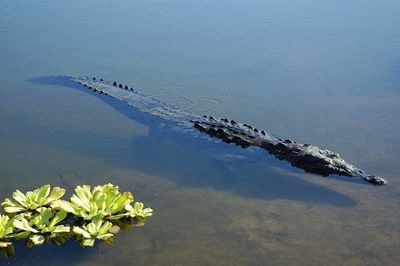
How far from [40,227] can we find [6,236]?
12.0 inches

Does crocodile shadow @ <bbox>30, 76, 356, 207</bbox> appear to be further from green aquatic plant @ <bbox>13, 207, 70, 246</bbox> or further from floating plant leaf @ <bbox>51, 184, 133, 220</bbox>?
green aquatic plant @ <bbox>13, 207, 70, 246</bbox>

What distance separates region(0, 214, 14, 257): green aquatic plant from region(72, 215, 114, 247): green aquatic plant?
1.84 feet

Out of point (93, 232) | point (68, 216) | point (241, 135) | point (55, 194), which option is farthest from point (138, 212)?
point (241, 135)

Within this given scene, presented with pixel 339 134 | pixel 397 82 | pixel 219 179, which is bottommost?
pixel 219 179

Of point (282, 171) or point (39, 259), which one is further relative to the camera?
point (282, 171)

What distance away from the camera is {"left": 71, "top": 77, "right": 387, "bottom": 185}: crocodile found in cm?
Result: 636

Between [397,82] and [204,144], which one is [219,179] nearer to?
[204,144]

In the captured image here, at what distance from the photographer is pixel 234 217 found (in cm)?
550

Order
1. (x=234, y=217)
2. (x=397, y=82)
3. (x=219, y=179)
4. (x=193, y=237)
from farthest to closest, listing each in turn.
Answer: (x=397, y=82) → (x=219, y=179) → (x=234, y=217) → (x=193, y=237)

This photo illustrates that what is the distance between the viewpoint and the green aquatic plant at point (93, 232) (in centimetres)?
490

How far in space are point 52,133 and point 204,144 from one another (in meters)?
2.07

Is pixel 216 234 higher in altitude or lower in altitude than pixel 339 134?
lower

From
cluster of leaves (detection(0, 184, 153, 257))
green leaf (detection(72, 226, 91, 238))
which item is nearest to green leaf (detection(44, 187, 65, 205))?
cluster of leaves (detection(0, 184, 153, 257))

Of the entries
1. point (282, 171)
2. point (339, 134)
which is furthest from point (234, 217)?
point (339, 134)
